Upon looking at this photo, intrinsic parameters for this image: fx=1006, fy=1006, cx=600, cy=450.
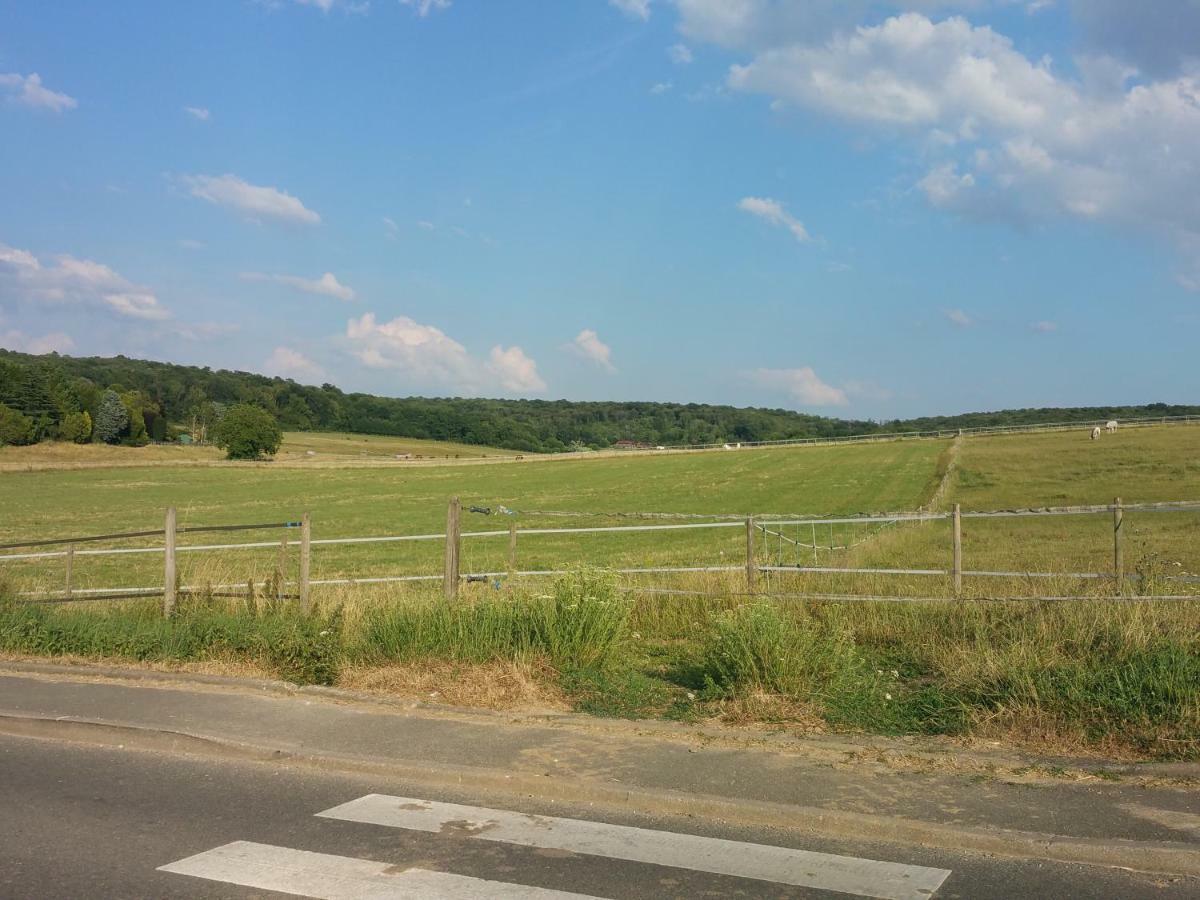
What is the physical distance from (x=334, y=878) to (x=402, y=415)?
174 m

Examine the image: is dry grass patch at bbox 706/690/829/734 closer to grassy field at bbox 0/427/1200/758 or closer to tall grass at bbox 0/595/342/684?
grassy field at bbox 0/427/1200/758

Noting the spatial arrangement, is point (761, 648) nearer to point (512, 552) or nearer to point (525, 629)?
point (525, 629)

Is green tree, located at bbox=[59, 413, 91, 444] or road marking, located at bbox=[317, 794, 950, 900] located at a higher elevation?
green tree, located at bbox=[59, 413, 91, 444]

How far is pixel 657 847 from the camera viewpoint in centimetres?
516

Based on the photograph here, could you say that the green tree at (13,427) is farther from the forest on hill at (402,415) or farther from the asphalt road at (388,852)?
the asphalt road at (388,852)

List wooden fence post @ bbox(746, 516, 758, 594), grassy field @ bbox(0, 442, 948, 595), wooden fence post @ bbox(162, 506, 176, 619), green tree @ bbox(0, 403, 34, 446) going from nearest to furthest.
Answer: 1. wooden fence post @ bbox(162, 506, 176, 619)
2. wooden fence post @ bbox(746, 516, 758, 594)
3. grassy field @ bbox(0, 442, 948, 595)
4. green tree @ bbox(0, 403, 34, 446)

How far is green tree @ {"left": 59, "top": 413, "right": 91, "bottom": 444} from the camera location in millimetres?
116438

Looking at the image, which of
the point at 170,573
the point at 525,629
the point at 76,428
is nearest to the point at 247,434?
the point at 76,428

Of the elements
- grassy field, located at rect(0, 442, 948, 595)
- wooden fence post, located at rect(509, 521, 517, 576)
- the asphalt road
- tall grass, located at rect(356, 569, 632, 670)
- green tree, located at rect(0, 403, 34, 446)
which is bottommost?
grassy field, located at rect(0, 442, 948, 595)

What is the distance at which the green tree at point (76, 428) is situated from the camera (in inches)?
4584

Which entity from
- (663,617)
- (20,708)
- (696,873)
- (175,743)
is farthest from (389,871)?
(663,617)

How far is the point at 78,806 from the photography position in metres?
5.94

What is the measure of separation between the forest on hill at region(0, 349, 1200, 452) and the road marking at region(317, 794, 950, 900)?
5014 inches

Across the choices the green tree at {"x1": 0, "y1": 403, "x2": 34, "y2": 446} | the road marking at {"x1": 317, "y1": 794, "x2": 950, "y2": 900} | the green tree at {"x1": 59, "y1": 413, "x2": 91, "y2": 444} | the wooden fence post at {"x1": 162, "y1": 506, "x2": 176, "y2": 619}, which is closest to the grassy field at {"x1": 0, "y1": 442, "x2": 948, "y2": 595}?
the wooden fence post at {"x1": 162, "y1": 506, "x2": 176, "y2": 619}
